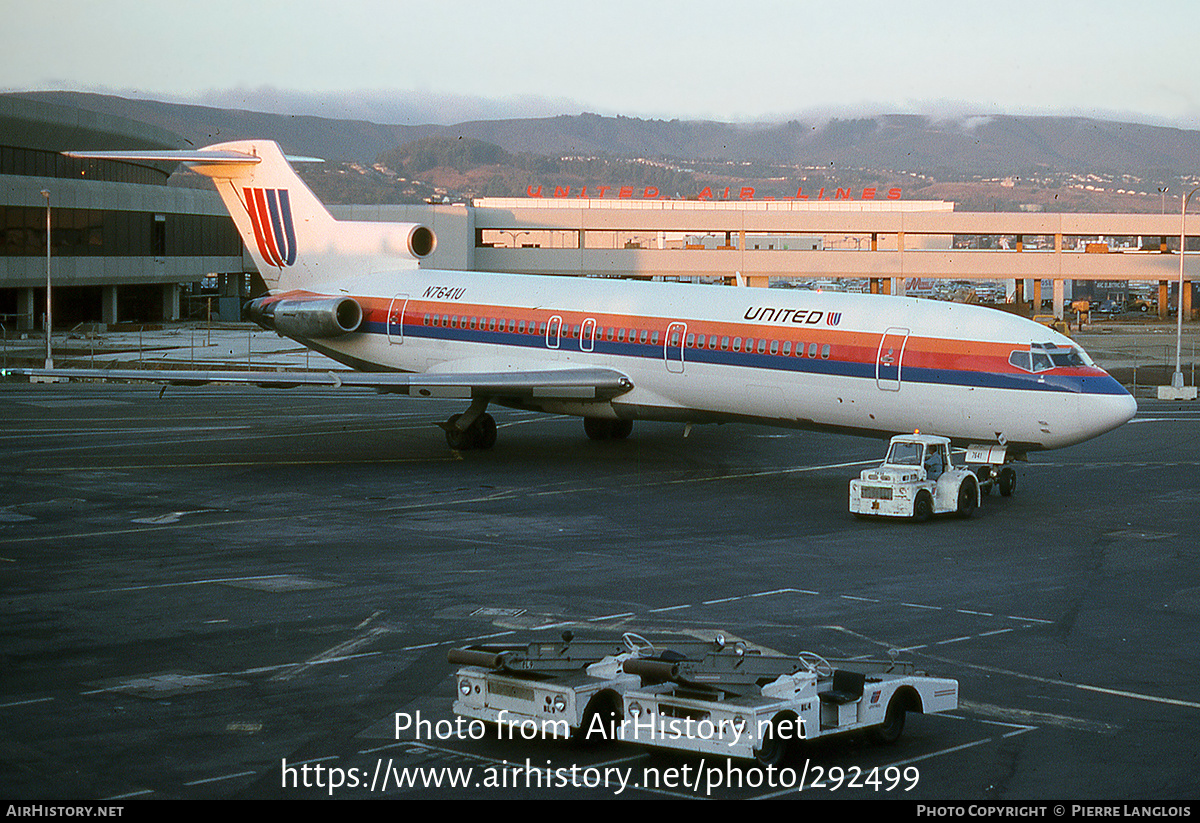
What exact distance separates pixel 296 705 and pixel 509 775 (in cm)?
352

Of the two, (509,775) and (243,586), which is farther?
(243,586)

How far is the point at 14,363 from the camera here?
64.2 m

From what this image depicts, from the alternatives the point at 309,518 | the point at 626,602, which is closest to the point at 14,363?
the point at 309,518

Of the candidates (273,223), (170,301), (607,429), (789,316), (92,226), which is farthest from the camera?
(170,301)

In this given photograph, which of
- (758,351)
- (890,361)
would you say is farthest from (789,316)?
(890,361)

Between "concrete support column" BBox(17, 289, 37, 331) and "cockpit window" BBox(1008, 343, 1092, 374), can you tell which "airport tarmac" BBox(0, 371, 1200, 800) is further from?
"concrete support column" BBox(17, 289, 37, 331)

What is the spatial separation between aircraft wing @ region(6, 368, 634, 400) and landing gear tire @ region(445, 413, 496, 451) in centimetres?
138

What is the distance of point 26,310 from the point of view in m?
87.4

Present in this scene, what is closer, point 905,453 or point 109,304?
point 905,453

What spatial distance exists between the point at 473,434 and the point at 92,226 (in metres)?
59.1

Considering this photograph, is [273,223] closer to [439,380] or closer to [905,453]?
[439,380]

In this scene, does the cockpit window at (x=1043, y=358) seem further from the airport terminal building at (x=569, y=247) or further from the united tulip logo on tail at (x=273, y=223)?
the airport terminal building at (x=569, y=247)
